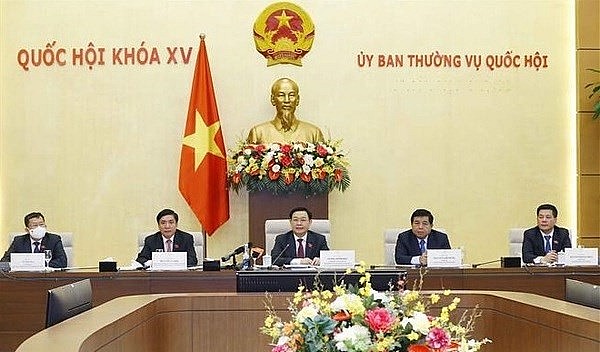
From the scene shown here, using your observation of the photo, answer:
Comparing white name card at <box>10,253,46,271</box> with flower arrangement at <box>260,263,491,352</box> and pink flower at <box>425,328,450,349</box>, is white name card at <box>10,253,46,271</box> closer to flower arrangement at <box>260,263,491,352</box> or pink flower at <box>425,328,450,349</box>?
flower arrangement at <box>260,263,491,352</box>

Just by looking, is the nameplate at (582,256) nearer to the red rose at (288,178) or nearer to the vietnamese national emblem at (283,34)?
the red rose at (288,178)

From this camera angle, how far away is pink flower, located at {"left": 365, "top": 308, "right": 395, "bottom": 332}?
2.77 meters

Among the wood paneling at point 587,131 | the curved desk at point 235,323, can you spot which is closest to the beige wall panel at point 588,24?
the wood paneling at point 587,131

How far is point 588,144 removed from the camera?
32.0 feet

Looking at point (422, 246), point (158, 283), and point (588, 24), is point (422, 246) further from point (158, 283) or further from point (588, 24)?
point (588, 24)

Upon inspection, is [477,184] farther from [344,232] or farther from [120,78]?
[120,78]

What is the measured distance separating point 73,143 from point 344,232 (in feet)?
8.88

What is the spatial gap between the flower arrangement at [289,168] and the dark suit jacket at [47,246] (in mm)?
1699

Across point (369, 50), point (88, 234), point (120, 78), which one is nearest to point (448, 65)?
point (369, 50)

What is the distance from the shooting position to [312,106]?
9.77 metres

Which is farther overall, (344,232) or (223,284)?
(344,232)

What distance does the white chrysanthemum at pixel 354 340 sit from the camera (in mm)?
2744

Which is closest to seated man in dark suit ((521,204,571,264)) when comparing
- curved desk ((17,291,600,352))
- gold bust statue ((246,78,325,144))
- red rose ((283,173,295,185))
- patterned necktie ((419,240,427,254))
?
patterned necktie ((419,240,427,254))

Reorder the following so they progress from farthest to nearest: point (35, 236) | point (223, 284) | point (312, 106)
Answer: point (312, 106) → point (35, 236) → point (223, 284)
